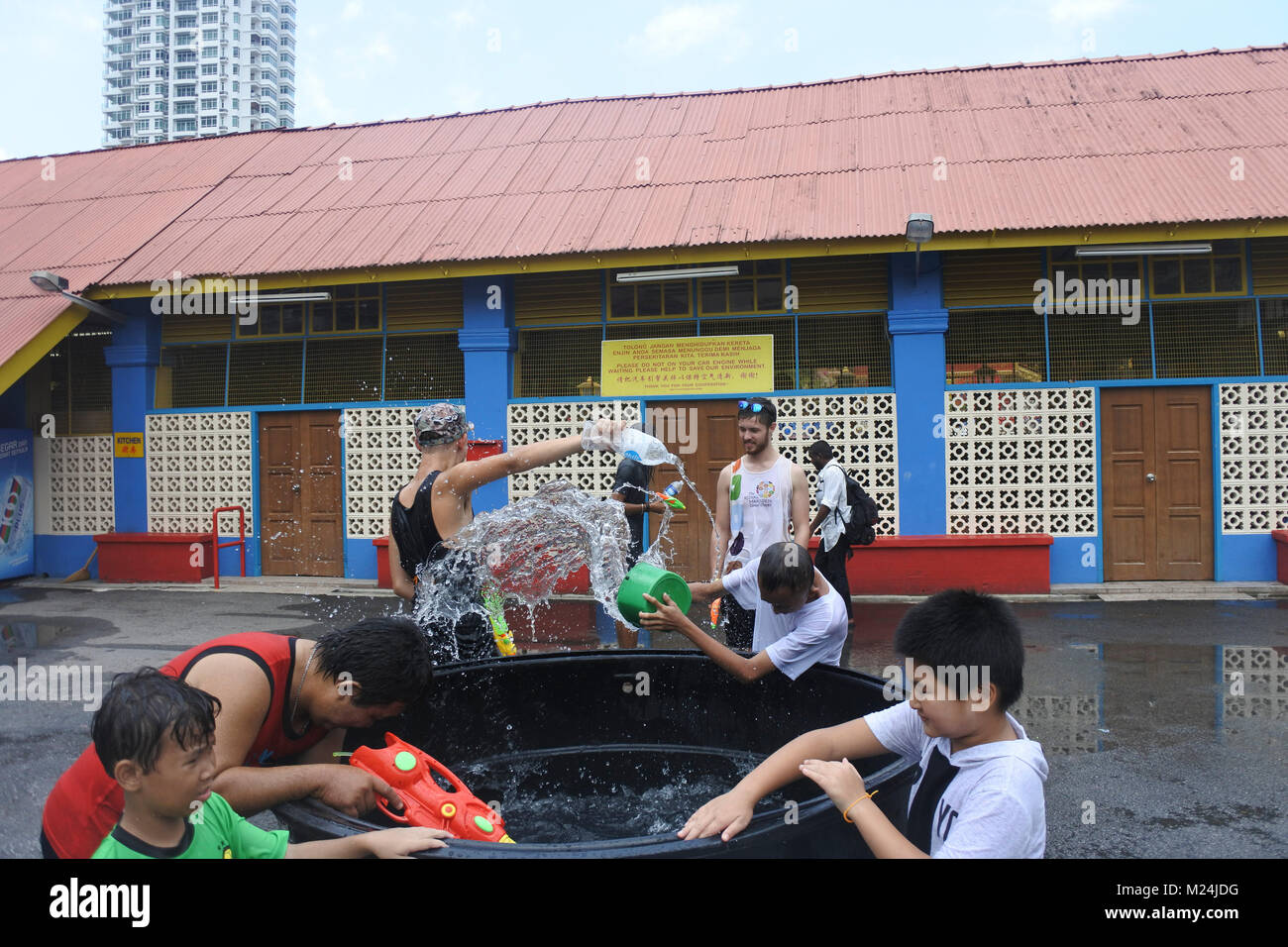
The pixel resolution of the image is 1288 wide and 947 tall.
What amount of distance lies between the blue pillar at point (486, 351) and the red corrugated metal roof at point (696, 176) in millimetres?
556

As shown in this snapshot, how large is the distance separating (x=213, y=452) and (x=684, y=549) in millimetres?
6219

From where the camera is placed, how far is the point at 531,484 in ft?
34.9

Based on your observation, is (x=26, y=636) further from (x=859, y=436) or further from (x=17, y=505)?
(x=859, y=436)

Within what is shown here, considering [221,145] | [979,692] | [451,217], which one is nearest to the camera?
[979,692]

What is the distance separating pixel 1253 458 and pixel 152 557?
42.3 ft

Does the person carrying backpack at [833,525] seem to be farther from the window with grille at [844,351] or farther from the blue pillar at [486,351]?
the blue pillar at [486,351]

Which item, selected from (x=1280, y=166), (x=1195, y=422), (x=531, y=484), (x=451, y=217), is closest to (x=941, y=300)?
(x=1195, y=422)

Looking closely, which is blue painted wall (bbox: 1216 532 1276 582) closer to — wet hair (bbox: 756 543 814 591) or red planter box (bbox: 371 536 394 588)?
wet hair (bbox: 756 543 814 591)

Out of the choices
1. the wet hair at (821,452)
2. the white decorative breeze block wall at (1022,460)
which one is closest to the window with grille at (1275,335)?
the white decorative breeze block wall at (1022,460)

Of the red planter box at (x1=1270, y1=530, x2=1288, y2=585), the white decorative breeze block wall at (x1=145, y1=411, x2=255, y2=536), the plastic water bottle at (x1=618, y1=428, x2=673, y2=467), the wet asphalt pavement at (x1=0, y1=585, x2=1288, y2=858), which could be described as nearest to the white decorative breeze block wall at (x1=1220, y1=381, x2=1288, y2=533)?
the red planter box at (x1=1270, y1=530, x2=1288, y2=585)

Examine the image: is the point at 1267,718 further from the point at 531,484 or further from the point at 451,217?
the point at 451,217

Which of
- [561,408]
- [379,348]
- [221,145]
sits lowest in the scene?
[561,408]

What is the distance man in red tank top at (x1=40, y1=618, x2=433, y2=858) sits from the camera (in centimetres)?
223

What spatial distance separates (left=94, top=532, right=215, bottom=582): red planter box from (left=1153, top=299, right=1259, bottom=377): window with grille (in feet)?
37.1
